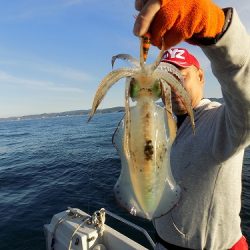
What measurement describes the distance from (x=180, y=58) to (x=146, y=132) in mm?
1948

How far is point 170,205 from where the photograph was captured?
8.17 ft

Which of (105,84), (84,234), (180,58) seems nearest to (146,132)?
(105,84)

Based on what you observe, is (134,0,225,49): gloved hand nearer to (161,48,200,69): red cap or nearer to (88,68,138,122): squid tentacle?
(88,68,138,122): squid tentacle

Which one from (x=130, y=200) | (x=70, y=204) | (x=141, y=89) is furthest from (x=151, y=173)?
(x=70, y=204)

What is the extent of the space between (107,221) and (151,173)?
1184 centimetres

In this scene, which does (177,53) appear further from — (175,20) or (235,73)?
(175,20)

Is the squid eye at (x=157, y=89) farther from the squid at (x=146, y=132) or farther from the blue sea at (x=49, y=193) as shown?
the blue sea at (x=49, y=193)

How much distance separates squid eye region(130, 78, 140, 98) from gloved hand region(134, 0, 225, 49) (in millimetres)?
298

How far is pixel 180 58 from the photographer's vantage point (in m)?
3.82

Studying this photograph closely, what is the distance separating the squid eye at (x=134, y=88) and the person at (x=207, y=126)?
0.31 metres

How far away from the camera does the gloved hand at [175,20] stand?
6.02 ft

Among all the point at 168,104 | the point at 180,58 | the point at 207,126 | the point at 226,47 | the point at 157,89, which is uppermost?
the point at 180,58

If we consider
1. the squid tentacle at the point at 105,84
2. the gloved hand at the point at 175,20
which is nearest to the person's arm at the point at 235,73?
the gloved hand at the point at 175,20

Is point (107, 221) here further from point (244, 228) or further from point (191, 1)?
point (191, 1)
